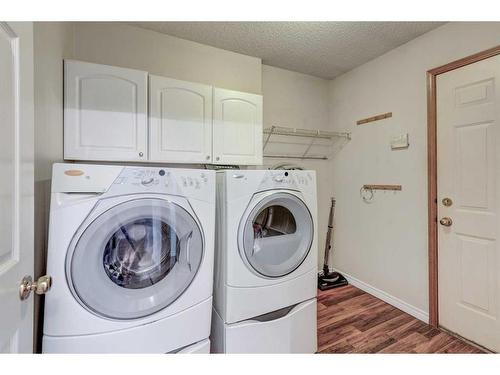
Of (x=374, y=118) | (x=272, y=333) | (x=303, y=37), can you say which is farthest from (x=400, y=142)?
(x=272, y=333)

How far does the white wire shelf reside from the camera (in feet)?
8.29

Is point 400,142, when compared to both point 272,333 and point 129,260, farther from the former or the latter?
point 129,260

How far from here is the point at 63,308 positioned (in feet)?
3.30

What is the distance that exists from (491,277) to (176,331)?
2.04m

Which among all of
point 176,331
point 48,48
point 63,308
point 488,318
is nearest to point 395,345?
point 488,318

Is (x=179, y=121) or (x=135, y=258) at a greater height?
(x=179, y=121)

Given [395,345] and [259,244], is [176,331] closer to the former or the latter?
[259,244]

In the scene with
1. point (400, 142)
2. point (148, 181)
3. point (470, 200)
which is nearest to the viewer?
point (148, 181)

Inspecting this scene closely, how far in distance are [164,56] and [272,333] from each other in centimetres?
222

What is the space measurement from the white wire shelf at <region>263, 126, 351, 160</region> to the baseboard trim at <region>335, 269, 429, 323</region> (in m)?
1.43

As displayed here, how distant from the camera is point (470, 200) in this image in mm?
1659

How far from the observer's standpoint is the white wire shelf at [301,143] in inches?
99.5

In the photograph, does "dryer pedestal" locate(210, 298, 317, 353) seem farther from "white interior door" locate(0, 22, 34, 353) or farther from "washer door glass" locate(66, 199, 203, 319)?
"white interior door" locate(0, 22, 34, 353)

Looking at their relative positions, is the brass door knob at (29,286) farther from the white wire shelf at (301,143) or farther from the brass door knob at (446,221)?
the brass door knob at (446,221)
